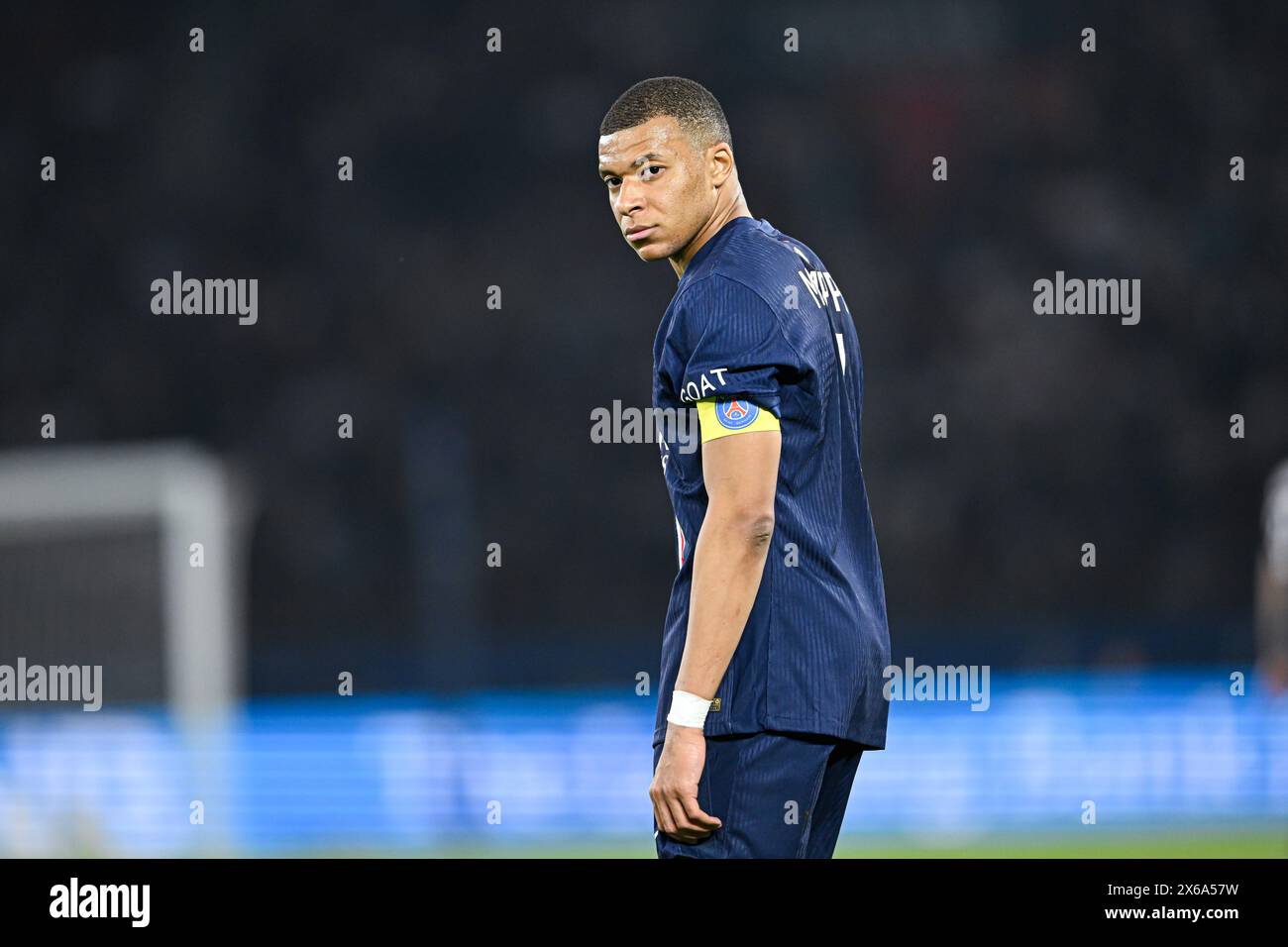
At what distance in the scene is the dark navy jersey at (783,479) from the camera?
9.12 feet

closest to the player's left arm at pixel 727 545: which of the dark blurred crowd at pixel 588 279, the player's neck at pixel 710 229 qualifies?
the player's neck at pixel 710 229

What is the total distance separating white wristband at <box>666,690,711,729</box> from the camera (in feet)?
8.99

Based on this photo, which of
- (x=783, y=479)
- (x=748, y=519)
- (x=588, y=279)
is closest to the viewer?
(x=748, y=519)

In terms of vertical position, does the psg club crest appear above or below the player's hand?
above

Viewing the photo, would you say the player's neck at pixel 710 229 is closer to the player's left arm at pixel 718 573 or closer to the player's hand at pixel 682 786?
the player's left arm at pixel 718 573

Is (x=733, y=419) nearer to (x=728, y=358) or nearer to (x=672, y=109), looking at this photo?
(x=728, y=358)

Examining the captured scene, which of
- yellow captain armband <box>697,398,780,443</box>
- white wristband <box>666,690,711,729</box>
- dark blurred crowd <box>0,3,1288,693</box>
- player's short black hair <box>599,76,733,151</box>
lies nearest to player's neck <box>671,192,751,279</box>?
player's short black hair <box>599,76,733,151</box>

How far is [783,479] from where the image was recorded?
9.37 feet

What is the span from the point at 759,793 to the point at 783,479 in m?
0.53

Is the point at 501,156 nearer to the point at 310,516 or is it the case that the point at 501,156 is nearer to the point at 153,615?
the point at 310,516

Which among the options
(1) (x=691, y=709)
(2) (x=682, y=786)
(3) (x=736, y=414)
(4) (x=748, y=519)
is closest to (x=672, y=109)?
(3) (x=736, y=414)

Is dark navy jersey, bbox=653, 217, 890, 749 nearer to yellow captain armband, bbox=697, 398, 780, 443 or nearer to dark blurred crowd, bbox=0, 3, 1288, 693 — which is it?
yellow captain armband, bbox=697, 398, 780, 443

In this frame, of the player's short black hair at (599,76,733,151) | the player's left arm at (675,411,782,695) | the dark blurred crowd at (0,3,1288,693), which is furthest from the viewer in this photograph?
the dark blurred crowd at (0,3,1288,693)

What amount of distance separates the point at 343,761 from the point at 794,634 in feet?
24.0
